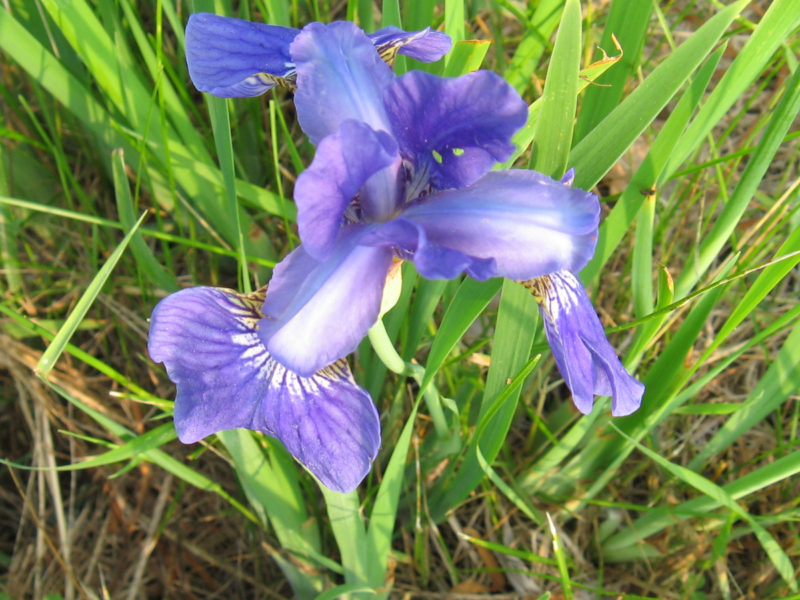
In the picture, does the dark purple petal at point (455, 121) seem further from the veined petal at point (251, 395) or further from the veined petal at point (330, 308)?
the veined petal at point (251, 395)

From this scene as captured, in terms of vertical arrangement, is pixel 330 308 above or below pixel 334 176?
below

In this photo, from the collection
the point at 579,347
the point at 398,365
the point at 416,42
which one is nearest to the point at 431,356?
the point at 398,365

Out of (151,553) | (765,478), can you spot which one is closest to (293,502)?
(151,553)

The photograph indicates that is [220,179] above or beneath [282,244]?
above

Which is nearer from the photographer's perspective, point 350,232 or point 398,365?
point 350,232

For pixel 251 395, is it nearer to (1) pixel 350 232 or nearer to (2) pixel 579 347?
(1) pixel 350 232

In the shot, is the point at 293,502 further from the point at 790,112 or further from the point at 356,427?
the point at 790,112
